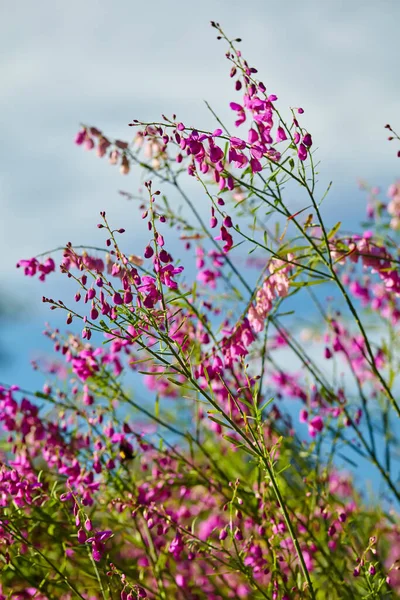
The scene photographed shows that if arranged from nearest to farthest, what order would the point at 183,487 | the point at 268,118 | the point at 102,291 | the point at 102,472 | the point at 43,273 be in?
the point at 102,291
the point at 268,118
the point at 102,472
the point at 43,273
the point at 183,487

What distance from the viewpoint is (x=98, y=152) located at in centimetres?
324

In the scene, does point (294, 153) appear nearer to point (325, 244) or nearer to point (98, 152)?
point (325, 244)

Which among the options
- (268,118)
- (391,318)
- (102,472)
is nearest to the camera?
(268,118)

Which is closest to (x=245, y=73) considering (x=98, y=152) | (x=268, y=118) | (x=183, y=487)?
(x=268, y=118)

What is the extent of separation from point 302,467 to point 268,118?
1633 mm

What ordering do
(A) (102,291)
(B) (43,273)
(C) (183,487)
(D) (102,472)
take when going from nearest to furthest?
(A) (102,291) < (D) (102,472) < (B) (43,273) < (C) (183,487)

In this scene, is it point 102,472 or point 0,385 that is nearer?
point 102,472

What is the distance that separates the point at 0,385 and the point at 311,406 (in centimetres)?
129

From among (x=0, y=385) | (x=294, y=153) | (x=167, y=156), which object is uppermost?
(x=167, y=156)

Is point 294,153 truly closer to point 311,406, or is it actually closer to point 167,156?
point 167,156

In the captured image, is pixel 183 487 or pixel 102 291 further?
pixel 183 487

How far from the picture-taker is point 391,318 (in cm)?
395

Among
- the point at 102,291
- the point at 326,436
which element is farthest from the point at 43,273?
the point at 326,436

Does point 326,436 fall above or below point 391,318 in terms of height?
below
